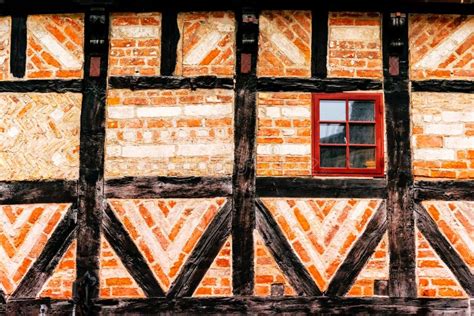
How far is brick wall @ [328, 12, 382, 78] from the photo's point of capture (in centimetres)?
757

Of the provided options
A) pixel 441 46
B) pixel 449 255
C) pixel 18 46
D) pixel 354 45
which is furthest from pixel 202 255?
pixel 441 46

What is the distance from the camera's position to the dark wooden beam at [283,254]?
7.07 meters

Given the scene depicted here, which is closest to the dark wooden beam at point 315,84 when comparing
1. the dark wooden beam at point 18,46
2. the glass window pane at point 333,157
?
the glass window pane at point 333,157

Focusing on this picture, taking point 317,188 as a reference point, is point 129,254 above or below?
below

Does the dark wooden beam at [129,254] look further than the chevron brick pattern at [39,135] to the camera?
No

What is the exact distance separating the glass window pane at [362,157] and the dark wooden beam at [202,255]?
139cm

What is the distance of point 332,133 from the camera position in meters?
7.46

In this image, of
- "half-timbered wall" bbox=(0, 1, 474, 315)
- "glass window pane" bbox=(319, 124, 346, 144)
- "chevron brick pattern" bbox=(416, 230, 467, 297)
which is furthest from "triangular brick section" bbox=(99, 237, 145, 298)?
"chevron brick pattern" bbox=(416, 230, 467, 297)

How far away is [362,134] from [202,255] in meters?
2.09

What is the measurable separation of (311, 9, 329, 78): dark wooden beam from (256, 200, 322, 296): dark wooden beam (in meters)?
1.56

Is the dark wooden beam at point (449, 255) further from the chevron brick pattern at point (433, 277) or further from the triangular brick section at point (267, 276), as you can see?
the triangular brick section at point (267, 276)

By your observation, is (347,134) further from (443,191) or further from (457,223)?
(457,223)

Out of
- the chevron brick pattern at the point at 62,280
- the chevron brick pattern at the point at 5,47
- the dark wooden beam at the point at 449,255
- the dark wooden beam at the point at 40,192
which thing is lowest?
the chevron brick pattern at the point at 62,280

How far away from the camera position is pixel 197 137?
7.39 meters
